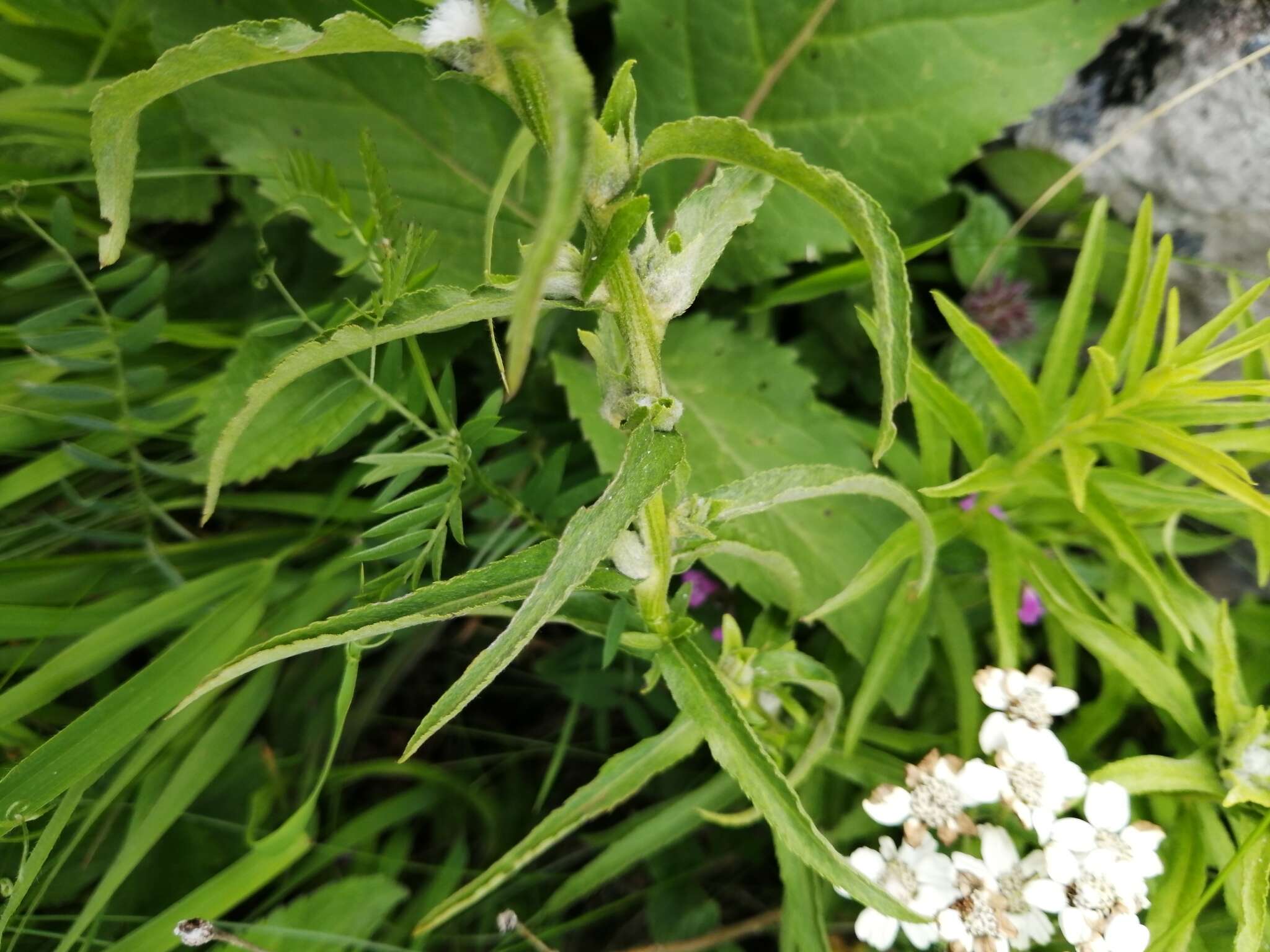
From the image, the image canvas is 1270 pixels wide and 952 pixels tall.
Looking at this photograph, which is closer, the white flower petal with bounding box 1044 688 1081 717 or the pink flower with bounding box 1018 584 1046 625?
the white flower petal with bounding box 1044 688 1081 717

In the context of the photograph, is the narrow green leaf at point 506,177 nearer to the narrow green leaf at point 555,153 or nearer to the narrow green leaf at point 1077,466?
the narrow green leaf at point 555,153

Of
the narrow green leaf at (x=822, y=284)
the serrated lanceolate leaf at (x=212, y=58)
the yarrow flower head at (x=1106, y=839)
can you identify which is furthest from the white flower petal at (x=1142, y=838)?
the serrated lanceolate leaf at (x=212, y=58)

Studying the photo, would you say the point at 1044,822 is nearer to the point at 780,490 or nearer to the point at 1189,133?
the point at 780,490

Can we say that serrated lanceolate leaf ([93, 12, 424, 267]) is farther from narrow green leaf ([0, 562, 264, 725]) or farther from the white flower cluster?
the white flower cluster

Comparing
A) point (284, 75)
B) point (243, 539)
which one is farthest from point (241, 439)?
point (284, 75)

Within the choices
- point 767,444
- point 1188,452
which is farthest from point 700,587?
point 1188,452

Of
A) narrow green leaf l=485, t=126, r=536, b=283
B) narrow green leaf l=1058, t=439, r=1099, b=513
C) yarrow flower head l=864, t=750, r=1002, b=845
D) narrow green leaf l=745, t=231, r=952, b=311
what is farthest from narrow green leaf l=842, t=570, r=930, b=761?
narrow green leaf l=485, t=126, r=536, b=283

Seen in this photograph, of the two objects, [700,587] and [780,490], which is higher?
[780,490]
